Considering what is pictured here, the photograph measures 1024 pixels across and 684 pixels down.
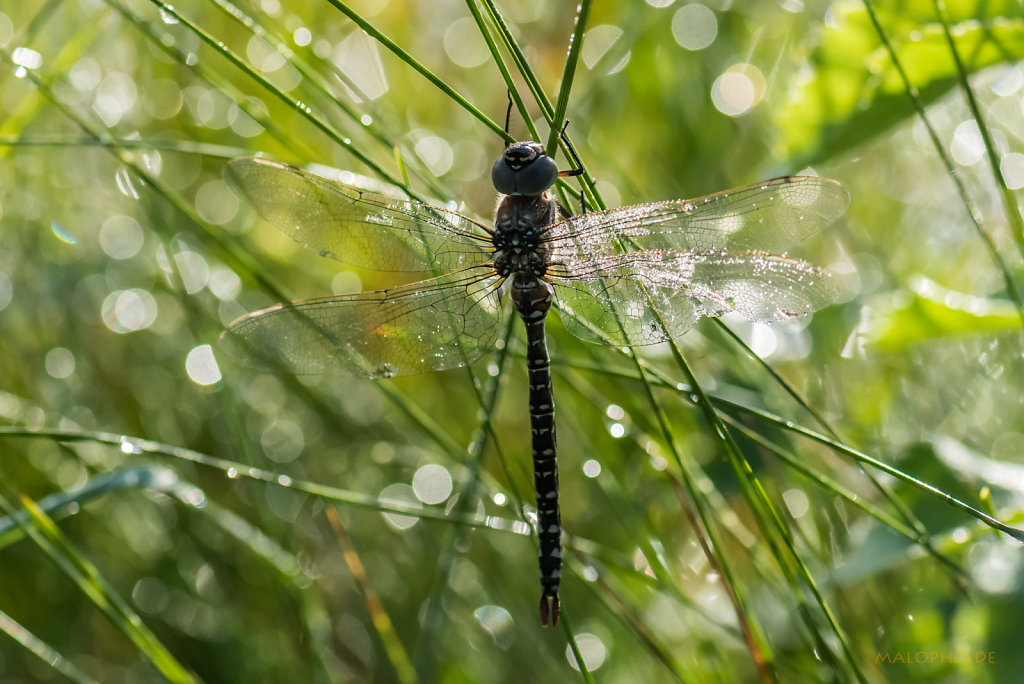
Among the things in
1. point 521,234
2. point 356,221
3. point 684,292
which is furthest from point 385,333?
point 684,292

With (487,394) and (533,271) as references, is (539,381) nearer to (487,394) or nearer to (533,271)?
(533,271)

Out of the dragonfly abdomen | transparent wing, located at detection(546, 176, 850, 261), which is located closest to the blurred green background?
the dragonfly abdomen

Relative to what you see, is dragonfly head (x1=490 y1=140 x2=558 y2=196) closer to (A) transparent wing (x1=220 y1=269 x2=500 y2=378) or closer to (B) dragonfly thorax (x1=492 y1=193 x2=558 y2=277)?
(B) dragonfly thorax (x1=492 y1=193 x2=558 y2=277)

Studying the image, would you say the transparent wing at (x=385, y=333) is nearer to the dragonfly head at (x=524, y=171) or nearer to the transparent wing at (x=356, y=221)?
the transparent wing at (x=356, y=221)

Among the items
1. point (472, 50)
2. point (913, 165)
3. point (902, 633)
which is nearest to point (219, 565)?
point (902, 633)

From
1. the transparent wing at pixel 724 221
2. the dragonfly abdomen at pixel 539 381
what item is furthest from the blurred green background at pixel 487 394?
the transparent wing at pixel 724 221

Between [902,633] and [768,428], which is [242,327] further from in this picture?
[902,633]

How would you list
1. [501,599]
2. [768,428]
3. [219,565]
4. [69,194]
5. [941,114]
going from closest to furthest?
1. [768,428]
2. [501,599]
3. [219,565]
4. [941,114]
5. [69,194]
